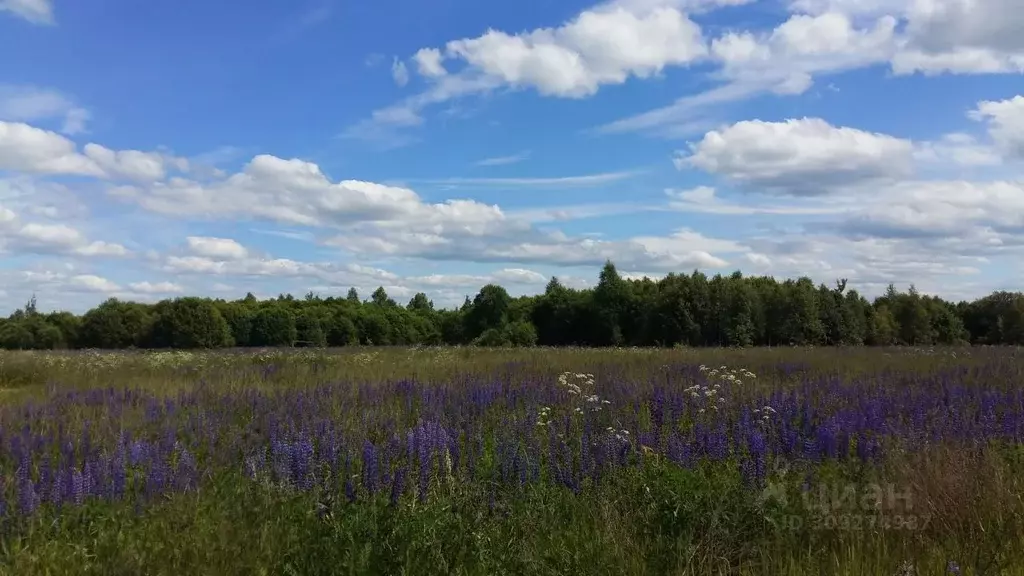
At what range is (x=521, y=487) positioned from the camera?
4.68m

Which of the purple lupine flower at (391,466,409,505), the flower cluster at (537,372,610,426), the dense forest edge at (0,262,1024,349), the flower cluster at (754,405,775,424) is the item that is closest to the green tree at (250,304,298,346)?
the dense forest edge at (0,262,1024,349)

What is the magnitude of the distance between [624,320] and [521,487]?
44.0 metres

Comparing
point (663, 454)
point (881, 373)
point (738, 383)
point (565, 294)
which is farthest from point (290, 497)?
point (565, 294)

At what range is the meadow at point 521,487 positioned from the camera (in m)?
3.65

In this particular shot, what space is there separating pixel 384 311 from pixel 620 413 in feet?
236

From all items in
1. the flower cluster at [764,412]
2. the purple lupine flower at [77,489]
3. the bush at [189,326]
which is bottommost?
the purple lupine flower at [77,489]

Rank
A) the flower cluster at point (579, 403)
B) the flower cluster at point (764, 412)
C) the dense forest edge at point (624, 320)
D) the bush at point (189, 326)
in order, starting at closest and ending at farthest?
the flower cluster at point (764, 412), the flower cluster at point (579, 403), the dense forest edge at point (624, 320), the bush at point (189, 326)

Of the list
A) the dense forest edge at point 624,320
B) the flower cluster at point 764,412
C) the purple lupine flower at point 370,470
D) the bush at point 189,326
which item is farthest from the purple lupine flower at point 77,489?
the bush at point 189,326

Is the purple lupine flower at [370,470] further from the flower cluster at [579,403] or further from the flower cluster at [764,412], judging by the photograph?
the flower cluster at [764,412]

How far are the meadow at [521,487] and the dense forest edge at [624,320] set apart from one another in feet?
79.8

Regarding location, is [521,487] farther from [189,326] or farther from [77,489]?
[189,326]

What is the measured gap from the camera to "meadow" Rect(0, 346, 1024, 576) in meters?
Answer: 3.65

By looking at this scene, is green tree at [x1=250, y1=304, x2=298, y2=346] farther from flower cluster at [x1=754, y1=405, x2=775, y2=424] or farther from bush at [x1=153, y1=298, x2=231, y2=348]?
flower cluster at [x1=754, y1=405, x2=775, y2=424]

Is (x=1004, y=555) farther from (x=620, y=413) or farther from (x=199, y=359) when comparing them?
(x=199, y=359)
